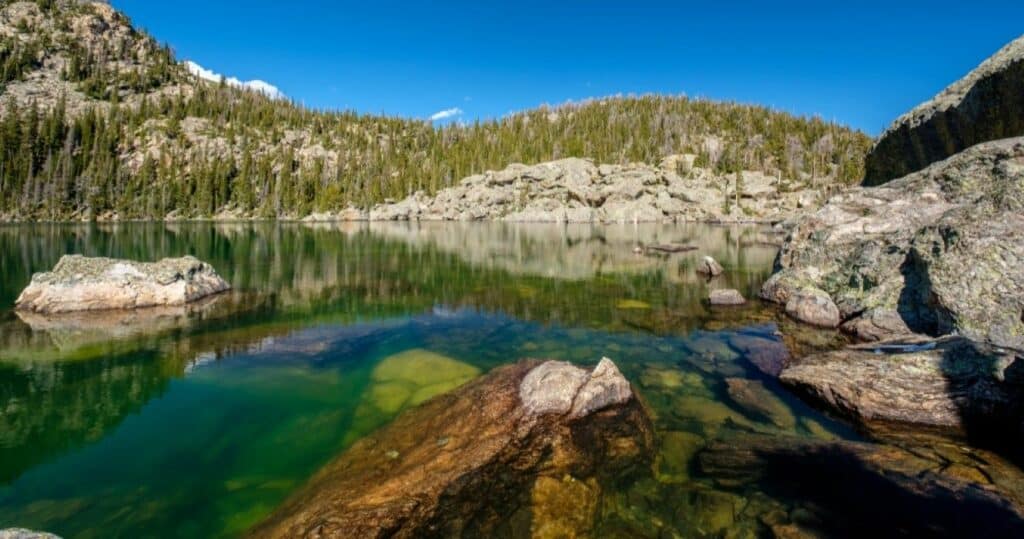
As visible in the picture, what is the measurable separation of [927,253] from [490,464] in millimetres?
14748

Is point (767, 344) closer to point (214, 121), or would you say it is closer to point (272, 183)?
point (272, 183)

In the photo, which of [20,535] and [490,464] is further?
[490,464]

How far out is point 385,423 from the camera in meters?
8.99

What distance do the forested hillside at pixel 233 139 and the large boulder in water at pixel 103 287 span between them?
12309 cm

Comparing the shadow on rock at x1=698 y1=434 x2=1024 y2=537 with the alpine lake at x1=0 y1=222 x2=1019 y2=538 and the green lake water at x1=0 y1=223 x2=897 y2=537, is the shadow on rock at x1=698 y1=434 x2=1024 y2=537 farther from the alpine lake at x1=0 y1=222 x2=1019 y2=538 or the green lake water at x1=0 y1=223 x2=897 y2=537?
the green lake water at x1=0 y1=223 x2=897 y2=537

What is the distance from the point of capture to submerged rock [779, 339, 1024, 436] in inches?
317

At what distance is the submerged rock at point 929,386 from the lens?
805 centimetres

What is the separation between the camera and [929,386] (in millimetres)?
8750

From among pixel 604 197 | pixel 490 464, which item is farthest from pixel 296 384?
pixel 604 197

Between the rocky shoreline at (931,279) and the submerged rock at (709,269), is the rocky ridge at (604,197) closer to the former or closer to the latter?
the submerged rock at (709,269)

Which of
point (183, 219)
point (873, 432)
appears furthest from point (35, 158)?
point (873, 432)

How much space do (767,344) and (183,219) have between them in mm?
143168

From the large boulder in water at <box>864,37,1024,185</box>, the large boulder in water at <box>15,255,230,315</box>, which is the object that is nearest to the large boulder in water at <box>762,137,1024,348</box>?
the large boulder in water at <box>864,37,1024,185</box>

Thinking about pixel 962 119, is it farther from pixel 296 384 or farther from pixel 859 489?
pixel 296 384
